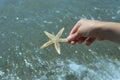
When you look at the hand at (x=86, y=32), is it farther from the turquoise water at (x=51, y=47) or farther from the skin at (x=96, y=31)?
the turquoise water at (x=51, y=47)

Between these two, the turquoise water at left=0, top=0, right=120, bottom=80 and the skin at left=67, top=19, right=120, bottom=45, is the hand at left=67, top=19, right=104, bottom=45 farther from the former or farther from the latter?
the turquoise water at left=0, top=0, right=120, bottom=80

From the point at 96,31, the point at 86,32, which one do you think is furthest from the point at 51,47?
the point at 96,31

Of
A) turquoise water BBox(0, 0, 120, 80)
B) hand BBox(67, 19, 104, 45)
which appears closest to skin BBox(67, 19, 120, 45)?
hand BBox(67, 19, 104, 45)

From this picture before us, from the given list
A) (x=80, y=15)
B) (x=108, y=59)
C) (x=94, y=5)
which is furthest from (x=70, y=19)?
(x=108, y=59)

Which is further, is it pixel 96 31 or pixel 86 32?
pixel 86 32

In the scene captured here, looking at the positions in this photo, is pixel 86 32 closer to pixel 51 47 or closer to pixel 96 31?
pixel 96 31
